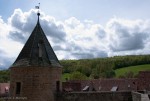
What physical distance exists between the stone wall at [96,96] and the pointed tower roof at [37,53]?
2.38m

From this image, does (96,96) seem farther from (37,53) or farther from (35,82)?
(37,53)

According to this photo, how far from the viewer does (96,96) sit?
23.9m

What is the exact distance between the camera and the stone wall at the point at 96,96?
23.4m

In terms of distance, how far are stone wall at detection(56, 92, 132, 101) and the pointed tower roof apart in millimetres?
2377

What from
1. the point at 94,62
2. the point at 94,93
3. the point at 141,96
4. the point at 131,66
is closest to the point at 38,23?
the point at 94,93

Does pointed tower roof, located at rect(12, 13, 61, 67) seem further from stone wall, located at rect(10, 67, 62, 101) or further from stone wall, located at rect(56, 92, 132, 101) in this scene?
stone wall, located at rect(56, 92, 132, 101)

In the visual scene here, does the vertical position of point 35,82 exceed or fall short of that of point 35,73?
it falls short

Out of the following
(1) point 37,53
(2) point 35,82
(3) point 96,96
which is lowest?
(3) point 96,96

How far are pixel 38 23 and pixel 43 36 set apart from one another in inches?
45.5

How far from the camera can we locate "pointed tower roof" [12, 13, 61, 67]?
2419cm

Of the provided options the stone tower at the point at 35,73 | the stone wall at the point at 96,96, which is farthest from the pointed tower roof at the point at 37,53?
the stone wall at the point at 96,96

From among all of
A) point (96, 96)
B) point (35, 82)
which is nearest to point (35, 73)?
point (35, 82)

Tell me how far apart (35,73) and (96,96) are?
4521mm

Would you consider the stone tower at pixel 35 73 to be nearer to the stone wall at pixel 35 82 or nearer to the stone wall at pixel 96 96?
the stone wall at pixel 35 82
